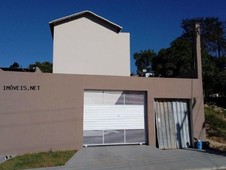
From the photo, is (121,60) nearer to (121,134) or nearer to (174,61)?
(121,134)

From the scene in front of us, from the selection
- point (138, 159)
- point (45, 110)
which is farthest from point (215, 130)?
point (45, 110)

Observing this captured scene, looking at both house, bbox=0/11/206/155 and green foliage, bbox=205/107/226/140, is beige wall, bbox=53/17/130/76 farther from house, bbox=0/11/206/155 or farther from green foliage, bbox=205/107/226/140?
green foliage, bbox=205/107/226/140

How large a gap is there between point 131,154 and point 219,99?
2920 cm

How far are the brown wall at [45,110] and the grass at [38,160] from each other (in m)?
0.81

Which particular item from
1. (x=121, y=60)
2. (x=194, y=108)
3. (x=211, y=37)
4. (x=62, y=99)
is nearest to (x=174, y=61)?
(x=211, y=37)

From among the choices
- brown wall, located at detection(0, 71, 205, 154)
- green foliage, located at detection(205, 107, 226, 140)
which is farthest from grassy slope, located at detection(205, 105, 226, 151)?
brown wall, located at detection(0, 71, 205, 154)

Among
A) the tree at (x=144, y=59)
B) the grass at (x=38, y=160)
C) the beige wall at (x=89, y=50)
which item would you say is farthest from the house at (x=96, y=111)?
the tree at (x=144, y=59)

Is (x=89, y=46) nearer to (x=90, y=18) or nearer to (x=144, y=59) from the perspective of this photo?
(x=90, y=18)

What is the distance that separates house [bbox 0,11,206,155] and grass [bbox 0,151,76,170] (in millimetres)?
879

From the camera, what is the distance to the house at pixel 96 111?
44.7 ft

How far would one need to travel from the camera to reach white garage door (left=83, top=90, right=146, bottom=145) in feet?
48.7

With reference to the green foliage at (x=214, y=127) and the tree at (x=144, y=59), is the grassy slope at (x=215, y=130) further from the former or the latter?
the tree at (x=144, y=59)

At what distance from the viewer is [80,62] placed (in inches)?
862

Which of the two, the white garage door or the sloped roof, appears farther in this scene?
the sloped roof
